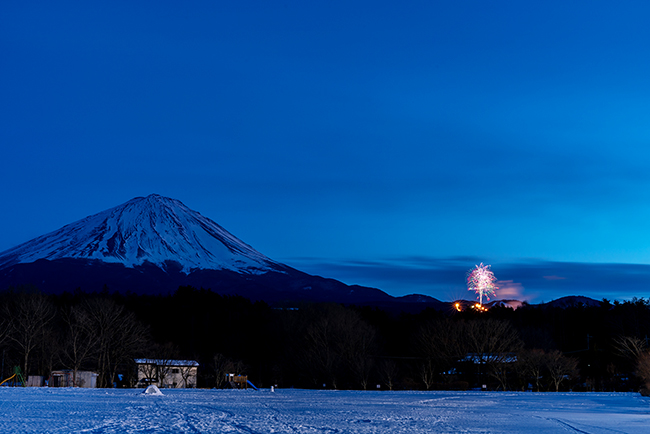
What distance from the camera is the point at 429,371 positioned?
70250 mm

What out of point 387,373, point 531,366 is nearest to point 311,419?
point 387,373

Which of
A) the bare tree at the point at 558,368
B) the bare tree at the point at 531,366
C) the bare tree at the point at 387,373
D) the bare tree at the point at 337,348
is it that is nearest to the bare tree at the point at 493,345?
the bare tree at the point at 531,366

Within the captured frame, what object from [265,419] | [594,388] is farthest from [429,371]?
[265,419]

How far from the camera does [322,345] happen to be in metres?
72.1

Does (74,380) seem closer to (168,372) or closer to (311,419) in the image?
(168,372)

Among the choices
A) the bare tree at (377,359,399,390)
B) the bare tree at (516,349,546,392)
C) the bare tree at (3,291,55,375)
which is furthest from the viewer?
the bare tree at (377,359,399,390)

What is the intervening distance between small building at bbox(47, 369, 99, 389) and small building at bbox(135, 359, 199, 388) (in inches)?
298

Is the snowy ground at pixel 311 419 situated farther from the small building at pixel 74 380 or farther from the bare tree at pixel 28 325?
the bare tree at pixel 28 325

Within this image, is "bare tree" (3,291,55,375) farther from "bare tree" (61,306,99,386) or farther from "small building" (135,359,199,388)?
"small building" (135,359,199,388)

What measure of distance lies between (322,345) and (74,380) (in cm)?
2389

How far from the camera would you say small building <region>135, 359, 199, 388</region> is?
68.8m

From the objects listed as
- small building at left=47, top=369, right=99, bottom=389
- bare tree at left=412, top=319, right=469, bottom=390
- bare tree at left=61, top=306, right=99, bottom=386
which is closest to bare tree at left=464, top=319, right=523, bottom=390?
bare tree at left=412, top=319, right=469, bottom=390

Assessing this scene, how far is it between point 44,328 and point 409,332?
43.6 meters

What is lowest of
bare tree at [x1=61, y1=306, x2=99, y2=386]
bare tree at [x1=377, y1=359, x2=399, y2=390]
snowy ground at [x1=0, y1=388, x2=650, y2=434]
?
snowy ground at [x1=0, y1=388, x2=650, y2=434]
